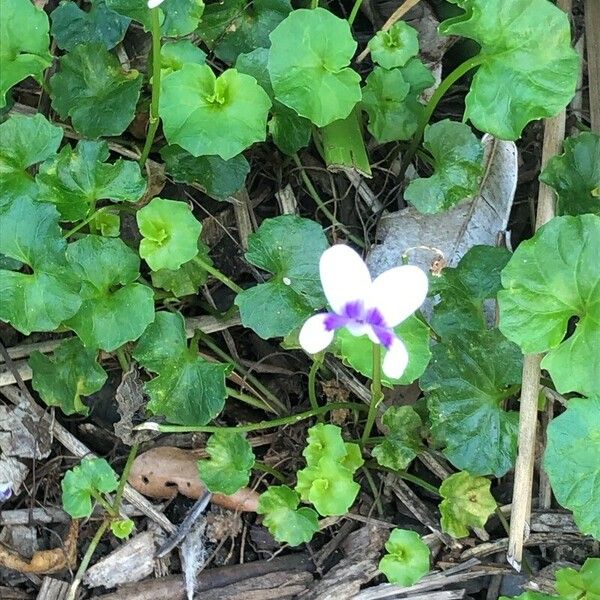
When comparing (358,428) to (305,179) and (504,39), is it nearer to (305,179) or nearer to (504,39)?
(305,179)

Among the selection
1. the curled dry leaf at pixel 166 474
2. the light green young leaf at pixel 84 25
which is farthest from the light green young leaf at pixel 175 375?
the light green young leaf at pixel 84 25

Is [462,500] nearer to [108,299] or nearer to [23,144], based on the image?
[108,299]

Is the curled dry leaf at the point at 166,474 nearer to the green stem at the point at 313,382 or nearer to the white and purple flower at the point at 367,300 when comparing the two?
the green stem at the point at 313,382

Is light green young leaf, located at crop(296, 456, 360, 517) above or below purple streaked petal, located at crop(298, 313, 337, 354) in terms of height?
below

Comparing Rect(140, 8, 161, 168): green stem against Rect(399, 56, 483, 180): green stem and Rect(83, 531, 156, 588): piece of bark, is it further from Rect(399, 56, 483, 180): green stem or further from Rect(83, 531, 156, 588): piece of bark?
Rect(83, 531, 156, 588): piece of bark

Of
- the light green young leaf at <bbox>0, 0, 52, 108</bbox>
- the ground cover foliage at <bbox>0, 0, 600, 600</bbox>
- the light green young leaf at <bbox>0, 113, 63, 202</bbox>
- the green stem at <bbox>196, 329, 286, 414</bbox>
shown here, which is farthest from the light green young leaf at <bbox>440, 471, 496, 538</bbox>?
the light green young leaf at <bbox>0, 0, 52, 108</bbox>

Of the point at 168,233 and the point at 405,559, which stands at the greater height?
the point at 168,233

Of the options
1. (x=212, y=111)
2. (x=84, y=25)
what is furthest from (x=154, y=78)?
(x=84, y=25)

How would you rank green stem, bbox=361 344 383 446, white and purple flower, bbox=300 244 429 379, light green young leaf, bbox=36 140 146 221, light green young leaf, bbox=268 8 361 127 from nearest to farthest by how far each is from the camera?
white and purple flower, bbox=300 244 429 379, green stem, bbox=361 344 383 446, light green young leaf, bbox=268 8 361 127, light green young leaf, bbox=36 140 146 221
